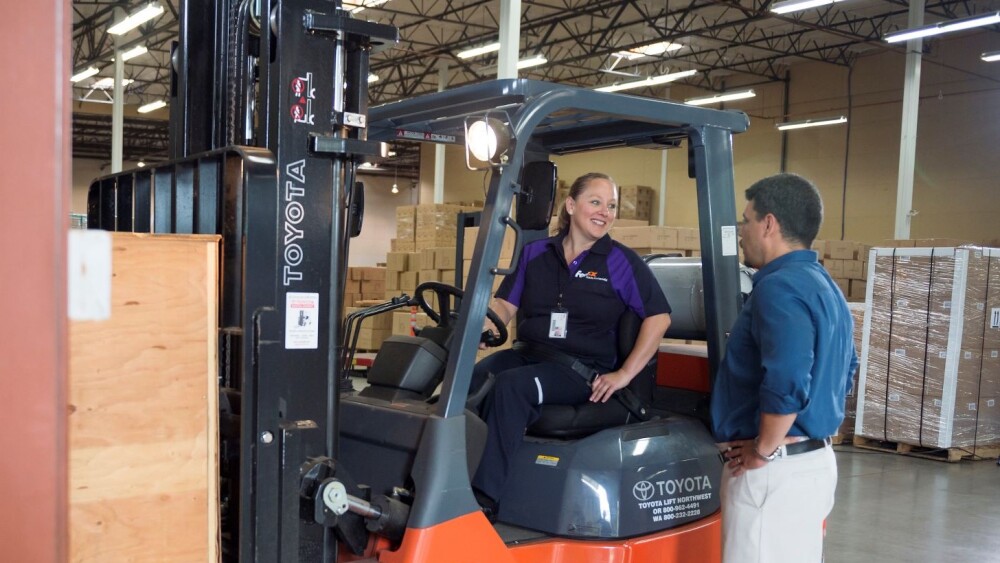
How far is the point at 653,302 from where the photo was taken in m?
3.71

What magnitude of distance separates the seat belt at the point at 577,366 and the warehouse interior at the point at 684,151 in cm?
209

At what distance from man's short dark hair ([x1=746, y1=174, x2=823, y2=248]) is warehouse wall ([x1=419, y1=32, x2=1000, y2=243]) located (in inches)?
710

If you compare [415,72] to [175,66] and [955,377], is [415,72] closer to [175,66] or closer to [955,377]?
[955,377]

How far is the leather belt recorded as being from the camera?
10.2ft

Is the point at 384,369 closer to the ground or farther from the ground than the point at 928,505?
farther from the ground

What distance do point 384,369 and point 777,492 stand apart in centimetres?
140

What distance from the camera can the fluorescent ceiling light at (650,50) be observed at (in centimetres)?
2195

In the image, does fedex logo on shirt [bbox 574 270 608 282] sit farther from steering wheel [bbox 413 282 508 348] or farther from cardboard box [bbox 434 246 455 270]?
cardboard box [bbox 434 246 455 270]

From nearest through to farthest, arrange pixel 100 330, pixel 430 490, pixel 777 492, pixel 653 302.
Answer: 1. pixel 100 330
2. pixel 430 490
3. pixel 777 492
4. pixel 653 302

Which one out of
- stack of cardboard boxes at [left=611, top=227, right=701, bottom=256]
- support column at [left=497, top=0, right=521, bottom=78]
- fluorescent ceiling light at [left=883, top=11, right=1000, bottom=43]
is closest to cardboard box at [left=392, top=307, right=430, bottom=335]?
support column at [left=497, top=0, right=521, bottom=78]

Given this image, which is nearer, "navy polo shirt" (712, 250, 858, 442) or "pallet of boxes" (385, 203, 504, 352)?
"navy polo shirt" (712, 250, 858, 442)

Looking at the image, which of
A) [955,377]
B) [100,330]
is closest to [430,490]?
[100,330]

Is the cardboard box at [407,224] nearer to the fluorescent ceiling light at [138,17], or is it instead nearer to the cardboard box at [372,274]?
the cardboard box at [372,274]

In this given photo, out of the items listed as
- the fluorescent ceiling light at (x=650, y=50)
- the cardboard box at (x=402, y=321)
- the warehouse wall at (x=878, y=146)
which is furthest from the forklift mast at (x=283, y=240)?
the fluorescent ceiling light at (x=650, y=50)
